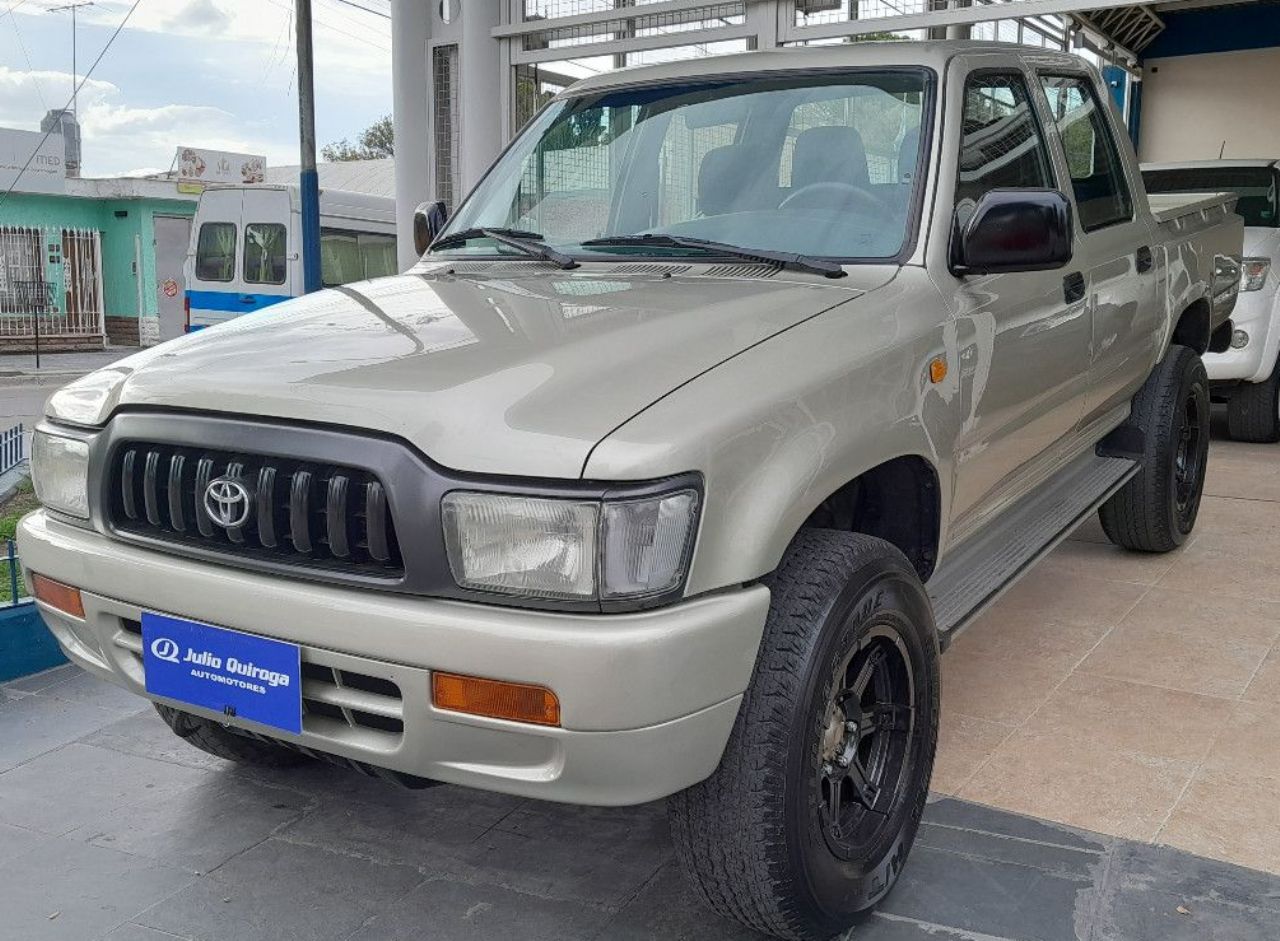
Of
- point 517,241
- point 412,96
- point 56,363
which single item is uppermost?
point 412,96

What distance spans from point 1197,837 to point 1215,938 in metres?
0.46

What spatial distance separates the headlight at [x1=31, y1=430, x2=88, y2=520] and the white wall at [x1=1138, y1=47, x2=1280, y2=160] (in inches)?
571

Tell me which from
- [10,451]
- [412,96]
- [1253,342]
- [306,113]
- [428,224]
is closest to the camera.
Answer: [428,224]

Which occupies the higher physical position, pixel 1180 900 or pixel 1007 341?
pixel 1007 341

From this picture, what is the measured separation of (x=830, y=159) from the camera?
2.99m

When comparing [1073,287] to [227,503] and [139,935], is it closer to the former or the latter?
[227,503]

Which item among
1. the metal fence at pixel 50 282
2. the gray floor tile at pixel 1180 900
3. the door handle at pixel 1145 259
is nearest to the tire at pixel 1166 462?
the door handle at pixel 1145 259

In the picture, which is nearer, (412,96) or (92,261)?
(412,96)

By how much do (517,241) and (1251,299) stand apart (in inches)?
244

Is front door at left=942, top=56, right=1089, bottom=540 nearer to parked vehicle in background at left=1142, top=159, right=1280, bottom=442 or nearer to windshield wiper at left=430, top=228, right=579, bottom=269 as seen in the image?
windshield wiper at left=430, top=228, right=579, bottom=269

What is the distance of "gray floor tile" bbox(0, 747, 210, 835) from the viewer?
2943 millimetres

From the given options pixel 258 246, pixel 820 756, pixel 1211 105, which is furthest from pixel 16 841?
pixel 1211 105

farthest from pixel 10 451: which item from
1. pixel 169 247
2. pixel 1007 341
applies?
pixel 169 247

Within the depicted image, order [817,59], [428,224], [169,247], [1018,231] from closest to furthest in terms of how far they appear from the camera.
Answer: [1018,231], [817,59], [428,224], [169,247]
